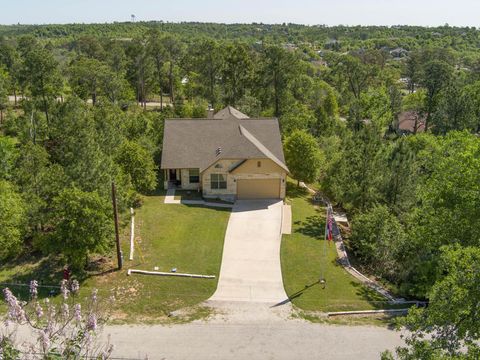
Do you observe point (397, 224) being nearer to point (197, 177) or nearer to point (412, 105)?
point (197, 177)

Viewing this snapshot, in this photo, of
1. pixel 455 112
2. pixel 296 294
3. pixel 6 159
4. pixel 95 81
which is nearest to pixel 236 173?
pixel 296 294

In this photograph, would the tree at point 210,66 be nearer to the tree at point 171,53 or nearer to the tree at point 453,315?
the tree at point 171,53

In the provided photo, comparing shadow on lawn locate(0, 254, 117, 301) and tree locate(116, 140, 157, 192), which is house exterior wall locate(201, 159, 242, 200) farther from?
shadow on lawn locate(0, 254, 117, 301)

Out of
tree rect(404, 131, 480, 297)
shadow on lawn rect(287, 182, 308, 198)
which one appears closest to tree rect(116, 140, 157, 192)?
shadow on lawn rect(287, 182, 308, 198)

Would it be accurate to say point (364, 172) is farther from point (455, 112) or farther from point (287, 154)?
point (455, 112)

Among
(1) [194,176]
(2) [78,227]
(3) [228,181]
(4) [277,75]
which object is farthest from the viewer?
(4) [277,75]

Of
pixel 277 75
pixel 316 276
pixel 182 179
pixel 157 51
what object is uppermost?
pixel 157 51

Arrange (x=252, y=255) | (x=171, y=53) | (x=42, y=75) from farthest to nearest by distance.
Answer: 1. (x=171, y=53)
2. (x=42, y=75)
3. (x=252, y=255)
